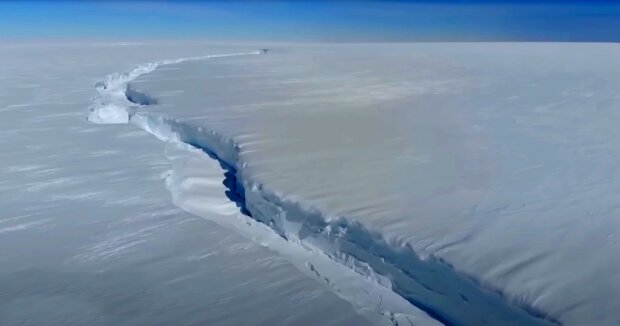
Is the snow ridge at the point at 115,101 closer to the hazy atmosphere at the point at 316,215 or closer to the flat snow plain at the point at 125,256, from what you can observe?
the hazy atmosphere at the point at 316,215

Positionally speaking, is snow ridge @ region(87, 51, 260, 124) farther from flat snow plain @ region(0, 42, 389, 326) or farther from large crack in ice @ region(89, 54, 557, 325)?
large crack in ice @ region(89, 54, 557, 325)

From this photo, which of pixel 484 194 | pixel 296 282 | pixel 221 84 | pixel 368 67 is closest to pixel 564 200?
pixel 484 194

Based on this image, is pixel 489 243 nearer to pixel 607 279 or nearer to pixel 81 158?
pixel 607 279

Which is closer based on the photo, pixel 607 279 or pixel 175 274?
pixel 607 279

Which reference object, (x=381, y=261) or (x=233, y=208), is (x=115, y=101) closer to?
(x=233, y=208)

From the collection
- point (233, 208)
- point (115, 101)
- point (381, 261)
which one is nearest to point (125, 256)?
point (233, 208)

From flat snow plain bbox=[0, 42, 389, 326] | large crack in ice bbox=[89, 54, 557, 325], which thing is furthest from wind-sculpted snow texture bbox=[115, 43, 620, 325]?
flat snow plain bbox=[0, 42, 389, 326]
